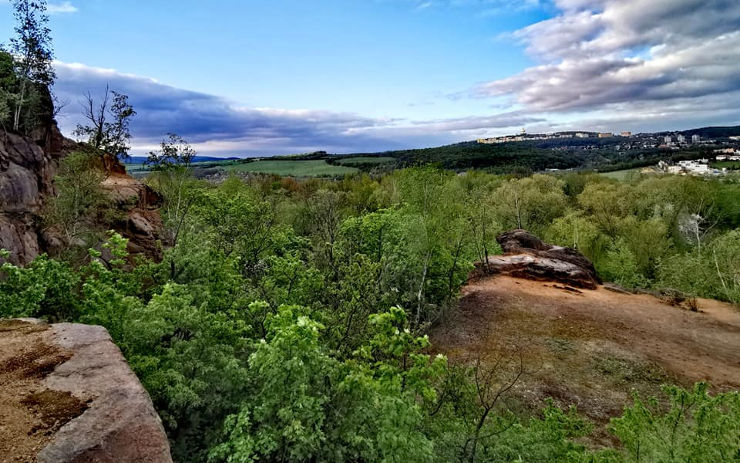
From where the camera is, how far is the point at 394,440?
719cm

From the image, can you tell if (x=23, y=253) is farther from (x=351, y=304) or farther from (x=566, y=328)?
(x=566, y=328)

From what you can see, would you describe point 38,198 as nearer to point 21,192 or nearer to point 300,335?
point 21,192

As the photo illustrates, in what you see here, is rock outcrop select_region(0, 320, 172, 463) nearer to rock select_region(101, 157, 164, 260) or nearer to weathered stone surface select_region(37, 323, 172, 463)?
weathered stone surface select_region(37, 323, 172, 463)

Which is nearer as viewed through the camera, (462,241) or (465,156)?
(462,241)

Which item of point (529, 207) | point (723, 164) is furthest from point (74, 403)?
point (723, 164)

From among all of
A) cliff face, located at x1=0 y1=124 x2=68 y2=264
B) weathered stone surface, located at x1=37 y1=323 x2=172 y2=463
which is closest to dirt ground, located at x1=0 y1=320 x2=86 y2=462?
weathered stone surface, located at x1=37 y1=323 x2=172 y2=463

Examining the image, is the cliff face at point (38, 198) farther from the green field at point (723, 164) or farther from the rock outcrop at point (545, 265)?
the green field at point (723, 164)

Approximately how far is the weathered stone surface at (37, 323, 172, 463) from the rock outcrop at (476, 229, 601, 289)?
32.4 m

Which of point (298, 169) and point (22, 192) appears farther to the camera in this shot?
point (298, 169)

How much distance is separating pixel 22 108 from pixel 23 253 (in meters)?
11.2

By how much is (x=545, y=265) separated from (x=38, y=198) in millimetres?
37127

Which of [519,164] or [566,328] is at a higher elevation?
[519,164]

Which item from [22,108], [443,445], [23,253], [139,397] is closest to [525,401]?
[443,445]

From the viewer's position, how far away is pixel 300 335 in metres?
8.15
